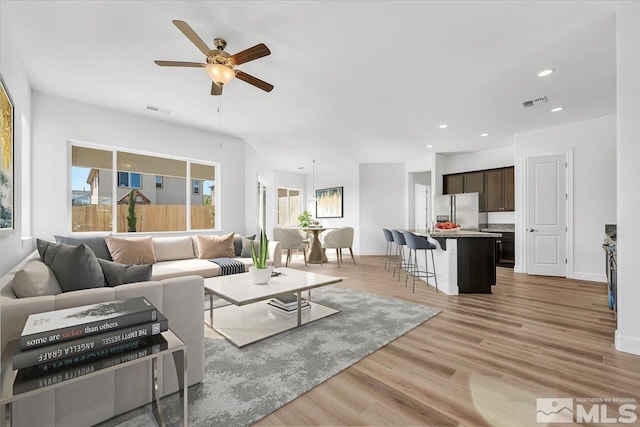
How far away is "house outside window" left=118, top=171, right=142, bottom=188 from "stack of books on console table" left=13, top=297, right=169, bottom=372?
3.76 metres

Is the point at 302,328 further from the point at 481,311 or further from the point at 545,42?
the point at 545,42

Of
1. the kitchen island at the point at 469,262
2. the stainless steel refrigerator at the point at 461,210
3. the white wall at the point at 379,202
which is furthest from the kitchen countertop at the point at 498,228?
the kitchen island at the point at 469,262

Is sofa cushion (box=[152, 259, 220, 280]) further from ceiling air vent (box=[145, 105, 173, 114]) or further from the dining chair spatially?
the dining chair

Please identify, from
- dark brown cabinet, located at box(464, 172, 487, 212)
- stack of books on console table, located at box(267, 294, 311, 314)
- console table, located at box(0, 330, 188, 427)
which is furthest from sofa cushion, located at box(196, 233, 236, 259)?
dark brown cabinet, located at box(464, 172, 487, 212)

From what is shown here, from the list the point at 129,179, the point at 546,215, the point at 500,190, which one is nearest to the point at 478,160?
the point at 500,190

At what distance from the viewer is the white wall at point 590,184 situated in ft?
14.6

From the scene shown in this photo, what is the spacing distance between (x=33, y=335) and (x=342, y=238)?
19.4ft

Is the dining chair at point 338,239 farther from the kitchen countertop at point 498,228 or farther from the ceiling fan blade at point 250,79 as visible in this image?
the ceiling fan blade at point 250,79

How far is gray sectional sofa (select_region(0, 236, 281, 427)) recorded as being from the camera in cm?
121

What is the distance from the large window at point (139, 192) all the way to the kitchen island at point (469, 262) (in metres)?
4.07

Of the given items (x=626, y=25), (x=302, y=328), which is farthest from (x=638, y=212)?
(x=302, y=328)

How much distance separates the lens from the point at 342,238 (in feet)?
21.7

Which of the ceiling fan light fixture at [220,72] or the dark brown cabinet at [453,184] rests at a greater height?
the ceiling fan light fixture at [220,72]

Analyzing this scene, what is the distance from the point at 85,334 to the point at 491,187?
281 inches
